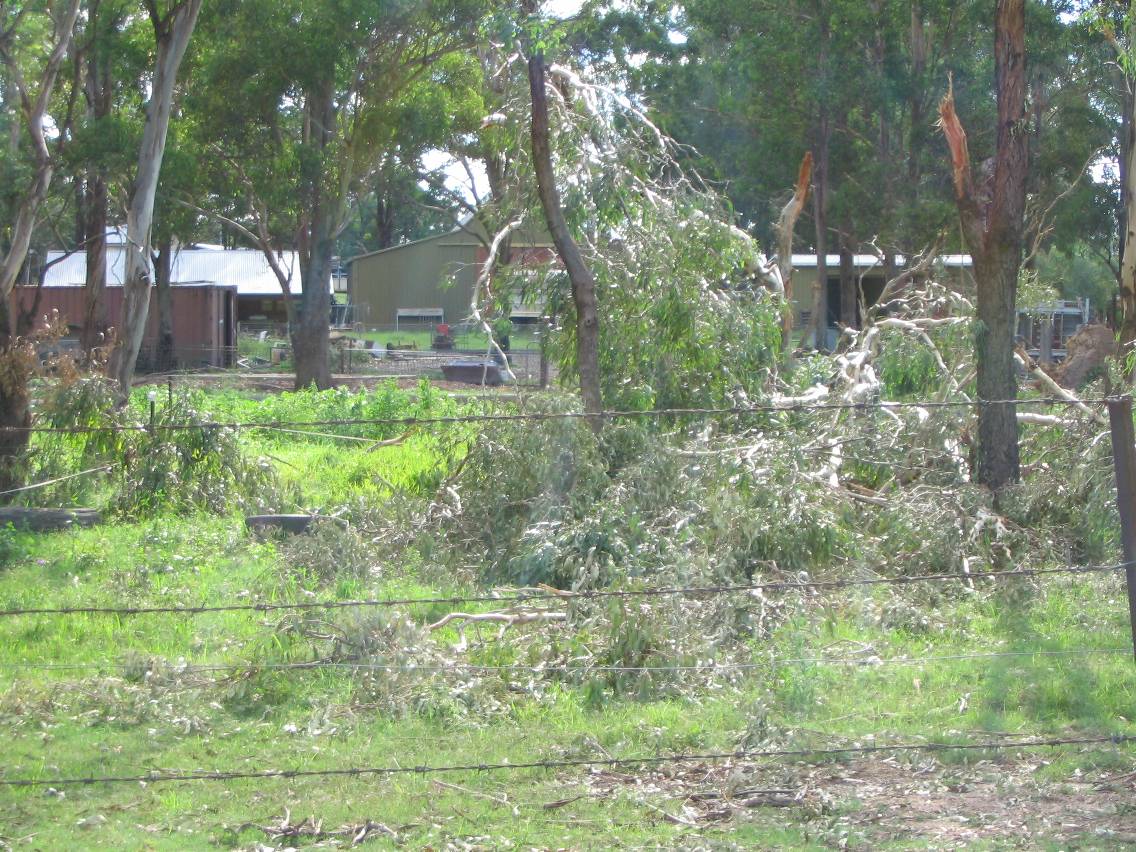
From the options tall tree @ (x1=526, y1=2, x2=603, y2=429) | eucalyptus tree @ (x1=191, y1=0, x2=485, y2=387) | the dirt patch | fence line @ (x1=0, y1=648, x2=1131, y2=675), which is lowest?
the dirt patch

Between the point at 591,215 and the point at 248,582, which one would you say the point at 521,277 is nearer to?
the point at 591,215

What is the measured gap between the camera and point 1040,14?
23.7 m

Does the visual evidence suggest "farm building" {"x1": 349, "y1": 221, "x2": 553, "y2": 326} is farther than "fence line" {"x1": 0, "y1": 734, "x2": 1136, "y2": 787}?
Yes

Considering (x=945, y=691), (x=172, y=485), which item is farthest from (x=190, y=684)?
(x=172, y=485)

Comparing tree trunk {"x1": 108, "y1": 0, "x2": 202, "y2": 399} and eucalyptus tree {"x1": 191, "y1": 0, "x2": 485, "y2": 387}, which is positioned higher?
eucalyptus tree {"x1": 191, "y1": 0, "x2": 485, "y2": 387}

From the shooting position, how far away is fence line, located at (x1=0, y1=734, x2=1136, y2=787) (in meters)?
4.57

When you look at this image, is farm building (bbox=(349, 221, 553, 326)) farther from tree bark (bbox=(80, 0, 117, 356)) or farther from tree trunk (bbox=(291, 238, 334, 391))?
tree trunk (bbox=(291, 238, 334, 391))

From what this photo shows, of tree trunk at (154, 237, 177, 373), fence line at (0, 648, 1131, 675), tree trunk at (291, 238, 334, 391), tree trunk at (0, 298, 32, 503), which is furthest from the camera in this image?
tree trunk at (154, 237, 177, 373)

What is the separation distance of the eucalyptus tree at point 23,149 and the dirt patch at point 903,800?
151 inches

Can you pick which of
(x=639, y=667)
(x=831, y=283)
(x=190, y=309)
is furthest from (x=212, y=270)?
(x=639, y=667)

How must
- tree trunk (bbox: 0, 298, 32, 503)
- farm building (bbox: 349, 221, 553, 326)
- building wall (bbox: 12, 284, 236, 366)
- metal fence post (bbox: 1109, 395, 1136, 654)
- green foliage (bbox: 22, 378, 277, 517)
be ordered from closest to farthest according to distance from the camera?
1. metal fence post (bbox: 1109, 395, 1136, 654)
2. green foliage (bbox: 22, 378, 277, 517)
3. tree trunk (bbox: 0, 298, 32, 503)
4. building wall (bbox: 12, 284, 236, 366)
5. farm building (bbox: 349, 221, 553, 326)

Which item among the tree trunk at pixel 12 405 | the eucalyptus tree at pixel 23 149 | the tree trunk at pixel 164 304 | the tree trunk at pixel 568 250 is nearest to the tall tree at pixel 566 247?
the tree trunk at pixel 568 250

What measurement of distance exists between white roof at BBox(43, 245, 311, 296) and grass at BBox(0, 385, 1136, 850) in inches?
1338

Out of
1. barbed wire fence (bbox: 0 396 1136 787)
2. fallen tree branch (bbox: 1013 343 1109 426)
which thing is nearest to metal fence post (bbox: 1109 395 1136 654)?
barbed wire fence (bbox: 0 396 1136 787)
